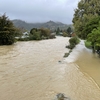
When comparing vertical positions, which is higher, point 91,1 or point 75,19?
point 91,1

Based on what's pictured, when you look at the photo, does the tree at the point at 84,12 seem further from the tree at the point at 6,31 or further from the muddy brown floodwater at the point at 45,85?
the muddy brown floodwater at the point at 45,85

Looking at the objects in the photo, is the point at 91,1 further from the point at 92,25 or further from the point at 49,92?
the point at 49,92

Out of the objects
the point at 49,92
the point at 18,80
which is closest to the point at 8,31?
the point at 18,80

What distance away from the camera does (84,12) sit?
23031 millimetres

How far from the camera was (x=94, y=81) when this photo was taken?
27.1 feet

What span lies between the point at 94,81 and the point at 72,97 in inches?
93.4

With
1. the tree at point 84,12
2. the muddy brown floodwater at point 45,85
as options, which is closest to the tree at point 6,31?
the tree at point 84,12

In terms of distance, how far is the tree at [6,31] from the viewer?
25641mm

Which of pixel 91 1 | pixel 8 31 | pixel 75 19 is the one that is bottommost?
pixel 8 31

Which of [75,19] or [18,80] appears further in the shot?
[75,19]

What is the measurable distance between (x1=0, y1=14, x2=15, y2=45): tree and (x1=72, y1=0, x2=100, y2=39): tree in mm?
9643

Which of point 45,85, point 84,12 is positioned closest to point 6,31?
point 84,12

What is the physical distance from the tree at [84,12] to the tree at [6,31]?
31.6 ft

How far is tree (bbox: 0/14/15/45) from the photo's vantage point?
2564 centimetres
